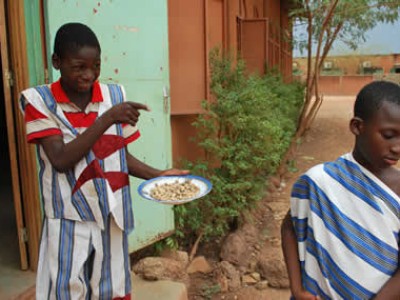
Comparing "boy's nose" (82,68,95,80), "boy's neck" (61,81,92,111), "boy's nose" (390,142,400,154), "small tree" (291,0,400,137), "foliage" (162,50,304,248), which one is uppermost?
"small tree" (291,0,400,137)

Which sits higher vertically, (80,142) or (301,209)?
(80,142)

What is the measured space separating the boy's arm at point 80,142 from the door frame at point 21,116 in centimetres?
119

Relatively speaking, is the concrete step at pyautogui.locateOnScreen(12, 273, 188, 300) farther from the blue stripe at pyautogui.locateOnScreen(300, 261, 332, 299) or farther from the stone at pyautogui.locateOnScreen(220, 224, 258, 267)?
the blue stripe at pyautogui.locateOnScreen(300, 261, 332, 299)

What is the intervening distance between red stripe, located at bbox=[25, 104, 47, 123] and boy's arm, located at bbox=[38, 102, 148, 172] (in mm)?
81

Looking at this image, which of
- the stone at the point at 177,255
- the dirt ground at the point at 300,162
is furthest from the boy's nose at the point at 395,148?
the stone at the point at 177,255

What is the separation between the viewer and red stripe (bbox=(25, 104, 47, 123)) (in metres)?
1.60

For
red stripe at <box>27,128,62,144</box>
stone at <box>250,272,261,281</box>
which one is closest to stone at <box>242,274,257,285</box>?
stone at <box>250,272,261,281</box>

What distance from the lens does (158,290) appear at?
123 inches

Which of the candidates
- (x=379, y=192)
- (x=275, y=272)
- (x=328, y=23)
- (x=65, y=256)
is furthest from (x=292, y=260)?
(x=328, y=23)

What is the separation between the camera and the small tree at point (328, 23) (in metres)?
7.15

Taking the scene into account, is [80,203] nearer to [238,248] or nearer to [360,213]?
[360,213]

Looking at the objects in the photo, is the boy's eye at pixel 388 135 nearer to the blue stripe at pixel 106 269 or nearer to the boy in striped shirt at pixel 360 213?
the boy in striped shirt at pixel 360 213

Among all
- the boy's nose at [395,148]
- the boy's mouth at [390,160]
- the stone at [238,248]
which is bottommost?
the stone at [238,248]

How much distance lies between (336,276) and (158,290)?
1.92 meters
